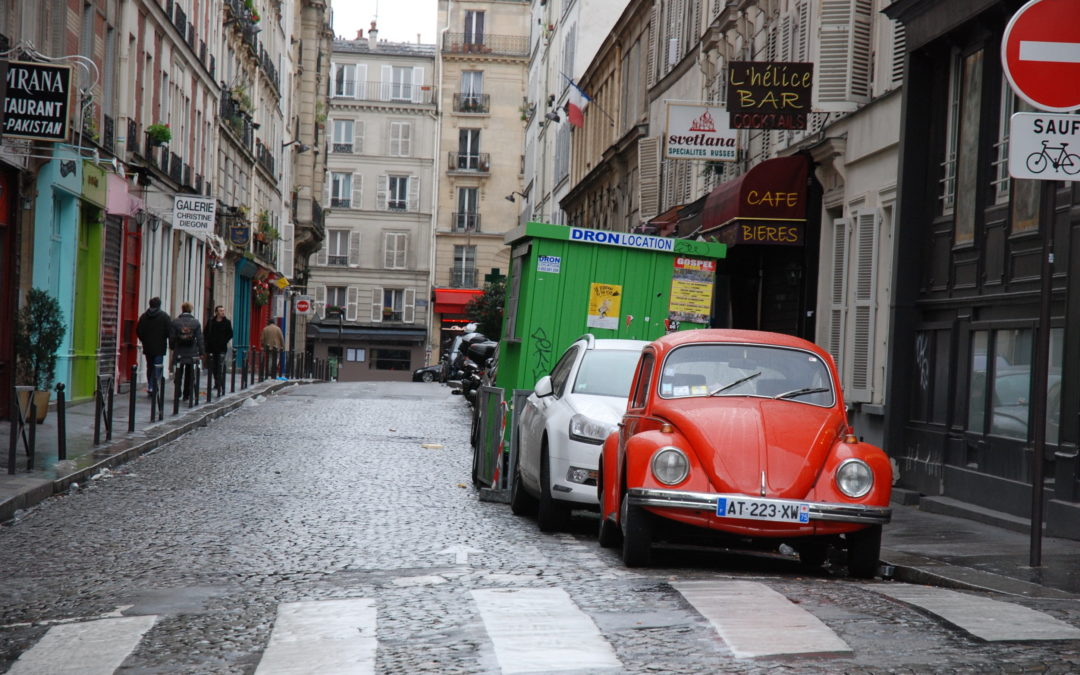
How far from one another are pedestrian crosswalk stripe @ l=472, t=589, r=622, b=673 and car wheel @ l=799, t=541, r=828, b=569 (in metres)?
2.36

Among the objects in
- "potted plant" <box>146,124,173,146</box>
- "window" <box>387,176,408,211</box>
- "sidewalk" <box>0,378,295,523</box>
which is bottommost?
"sidewalk" <box>0,378,295,523</box>

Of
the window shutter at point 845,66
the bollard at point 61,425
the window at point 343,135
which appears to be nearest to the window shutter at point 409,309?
the window at point 343,135

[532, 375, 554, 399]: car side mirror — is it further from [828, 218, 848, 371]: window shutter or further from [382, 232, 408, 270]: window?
[382, 232, 408, 270]: window

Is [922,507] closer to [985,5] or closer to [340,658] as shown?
[985,5]

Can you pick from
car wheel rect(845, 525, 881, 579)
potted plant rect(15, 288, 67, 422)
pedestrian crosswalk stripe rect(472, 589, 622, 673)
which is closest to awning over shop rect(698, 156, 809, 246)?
potted plant rect(15, 288, 67, 422)

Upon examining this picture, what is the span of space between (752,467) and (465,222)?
7819 cm

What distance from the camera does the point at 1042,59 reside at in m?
9.41

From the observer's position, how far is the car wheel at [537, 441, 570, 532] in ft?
38.2

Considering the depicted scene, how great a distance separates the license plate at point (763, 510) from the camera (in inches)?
361

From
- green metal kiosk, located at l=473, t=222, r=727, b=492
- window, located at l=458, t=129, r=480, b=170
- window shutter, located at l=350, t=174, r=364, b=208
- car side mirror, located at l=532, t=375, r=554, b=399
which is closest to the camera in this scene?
car side mirror, located at l=532, t=375, r=554, b=399

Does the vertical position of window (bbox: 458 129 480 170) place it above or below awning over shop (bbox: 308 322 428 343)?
above

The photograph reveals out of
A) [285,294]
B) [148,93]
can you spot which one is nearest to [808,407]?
[148,93]

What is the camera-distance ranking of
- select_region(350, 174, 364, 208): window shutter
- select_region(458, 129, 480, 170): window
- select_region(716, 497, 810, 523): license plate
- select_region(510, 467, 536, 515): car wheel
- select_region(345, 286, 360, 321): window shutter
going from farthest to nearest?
1. select_region(458, 129, 480, 170): window
2. select_region(350, 174, 364, 208): window shutter
3. select_region(345, 286, 360, 321): window shutter
4. select_region(510, 467, 536, 515): car wheel
5. select_region(716, 497, 810, 523): license plate

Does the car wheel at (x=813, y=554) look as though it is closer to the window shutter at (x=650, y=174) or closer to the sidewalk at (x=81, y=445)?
the sidewalk at (x=81, y=445)
